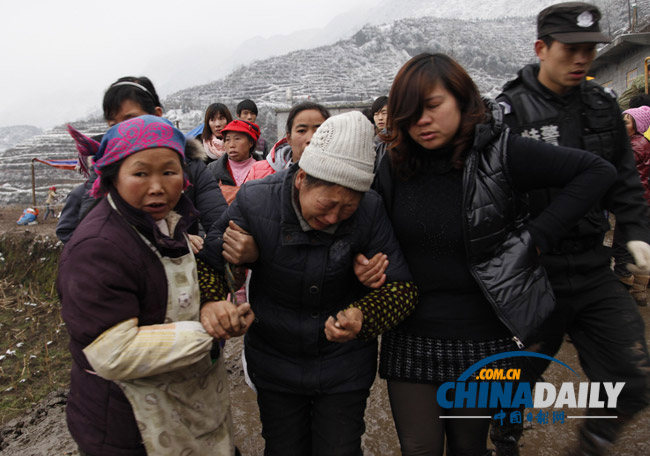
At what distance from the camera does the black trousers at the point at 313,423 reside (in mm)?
1763

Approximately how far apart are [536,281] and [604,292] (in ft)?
1.34

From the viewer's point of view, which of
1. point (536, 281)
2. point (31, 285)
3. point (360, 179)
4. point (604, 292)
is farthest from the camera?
point (31, 285)

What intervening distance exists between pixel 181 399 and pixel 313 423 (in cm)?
63

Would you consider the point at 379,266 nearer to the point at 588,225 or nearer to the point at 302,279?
the point at 302,279

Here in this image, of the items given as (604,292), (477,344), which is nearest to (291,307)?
(477,344)

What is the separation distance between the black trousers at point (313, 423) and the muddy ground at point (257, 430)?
0.84 m

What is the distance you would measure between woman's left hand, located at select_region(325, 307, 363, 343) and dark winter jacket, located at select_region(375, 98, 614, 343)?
0.49 meters

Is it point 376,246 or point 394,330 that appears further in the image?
point 394,330

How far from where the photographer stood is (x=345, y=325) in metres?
1.49

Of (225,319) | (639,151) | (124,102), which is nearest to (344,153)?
(225,319)

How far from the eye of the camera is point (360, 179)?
5.01 feet

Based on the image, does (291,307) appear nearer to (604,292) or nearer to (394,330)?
(394,330)

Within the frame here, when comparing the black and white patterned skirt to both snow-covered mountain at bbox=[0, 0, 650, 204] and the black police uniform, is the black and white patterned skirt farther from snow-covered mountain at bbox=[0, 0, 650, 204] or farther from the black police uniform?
snow-covered mountain at bbox=[0, 0, 650, 204]

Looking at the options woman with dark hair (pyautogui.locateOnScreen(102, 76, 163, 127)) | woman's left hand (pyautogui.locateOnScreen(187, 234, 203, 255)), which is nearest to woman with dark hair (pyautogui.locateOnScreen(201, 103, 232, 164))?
woman with dark hair (pyautogui.locateOnScreen(102, 76, 163, 127))
